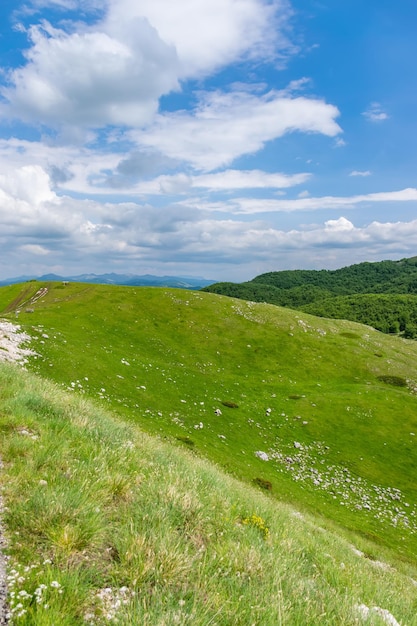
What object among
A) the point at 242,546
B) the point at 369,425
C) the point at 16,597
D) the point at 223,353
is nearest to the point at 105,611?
the point at 16,597

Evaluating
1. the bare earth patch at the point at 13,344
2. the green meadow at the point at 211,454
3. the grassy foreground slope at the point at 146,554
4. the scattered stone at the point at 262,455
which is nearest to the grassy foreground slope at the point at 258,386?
the scattered stone at the point at 262,455

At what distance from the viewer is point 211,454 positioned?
29.8 metres

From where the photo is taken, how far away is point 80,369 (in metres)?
37.3

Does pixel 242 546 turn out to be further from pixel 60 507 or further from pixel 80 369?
pixel 80 369

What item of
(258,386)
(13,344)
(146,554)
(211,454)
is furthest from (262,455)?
(146,554)

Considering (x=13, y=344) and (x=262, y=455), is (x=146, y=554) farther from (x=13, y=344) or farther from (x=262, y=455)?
(x=13, y=344)

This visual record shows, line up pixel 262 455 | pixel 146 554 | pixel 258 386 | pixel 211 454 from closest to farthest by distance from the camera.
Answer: pixel 146 554, pixel 211 454, pixel 262 455, pixel 258 386

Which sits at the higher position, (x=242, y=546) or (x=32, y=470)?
(x=32, y=470)

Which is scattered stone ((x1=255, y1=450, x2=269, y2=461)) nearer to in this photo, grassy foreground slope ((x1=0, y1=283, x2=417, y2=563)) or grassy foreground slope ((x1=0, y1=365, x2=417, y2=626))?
grassy foreground slope ((x1=0, y1=283, x2=417, y2=563))

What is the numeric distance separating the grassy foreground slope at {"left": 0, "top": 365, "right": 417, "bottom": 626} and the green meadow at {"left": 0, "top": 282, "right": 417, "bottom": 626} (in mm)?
33

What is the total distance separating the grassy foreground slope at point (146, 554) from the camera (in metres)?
4.02

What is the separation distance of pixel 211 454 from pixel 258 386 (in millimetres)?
24810

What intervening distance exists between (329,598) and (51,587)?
4.23 meters

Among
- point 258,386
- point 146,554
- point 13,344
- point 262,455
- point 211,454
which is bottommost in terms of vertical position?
point 262,455
